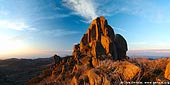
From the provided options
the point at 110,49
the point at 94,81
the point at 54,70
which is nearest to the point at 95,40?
the point at 110,49

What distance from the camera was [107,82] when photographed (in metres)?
15.8

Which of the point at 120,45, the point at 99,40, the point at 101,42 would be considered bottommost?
the point at 120,45

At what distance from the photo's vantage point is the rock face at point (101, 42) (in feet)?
169

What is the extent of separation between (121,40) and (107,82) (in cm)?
3905

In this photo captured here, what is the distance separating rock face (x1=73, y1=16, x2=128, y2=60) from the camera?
51.7 meters

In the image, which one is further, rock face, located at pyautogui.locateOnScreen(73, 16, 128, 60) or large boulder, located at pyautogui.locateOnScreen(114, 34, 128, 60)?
large boulder, located at pyautogui.locateOnScreen(114, 34, 128, 60)

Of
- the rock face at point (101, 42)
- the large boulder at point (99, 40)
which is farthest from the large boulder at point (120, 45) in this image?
the large boulder at point (99, 40)

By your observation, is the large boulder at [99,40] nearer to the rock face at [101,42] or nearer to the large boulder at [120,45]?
the rock face at [101,42]

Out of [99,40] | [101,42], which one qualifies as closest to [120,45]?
[101,42]

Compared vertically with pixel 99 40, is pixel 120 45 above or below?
below

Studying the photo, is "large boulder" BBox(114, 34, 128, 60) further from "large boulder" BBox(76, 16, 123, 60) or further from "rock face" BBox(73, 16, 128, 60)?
"large boulder" BBox(76, 16, 123, 60)

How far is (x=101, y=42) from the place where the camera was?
5416 cm

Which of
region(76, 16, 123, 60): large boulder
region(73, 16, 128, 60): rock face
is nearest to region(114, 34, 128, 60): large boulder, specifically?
region(73, 16, 128, 60): rock face

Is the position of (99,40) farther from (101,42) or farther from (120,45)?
(120,45)
